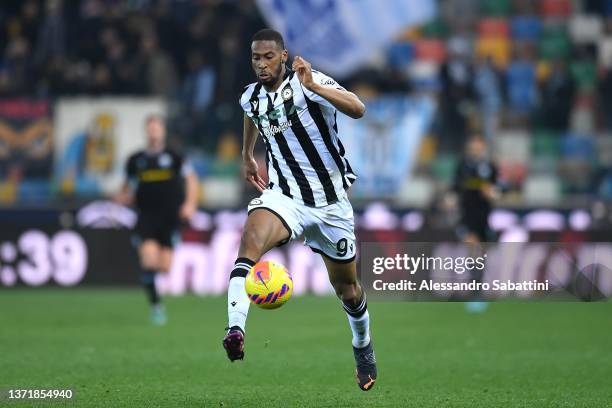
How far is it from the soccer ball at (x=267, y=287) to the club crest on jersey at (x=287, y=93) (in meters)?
1.28

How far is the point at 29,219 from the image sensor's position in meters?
18.1

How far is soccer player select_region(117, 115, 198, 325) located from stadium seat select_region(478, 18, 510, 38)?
982cm

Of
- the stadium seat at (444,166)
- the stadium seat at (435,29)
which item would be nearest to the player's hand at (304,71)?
the stadium seat at (444,166)

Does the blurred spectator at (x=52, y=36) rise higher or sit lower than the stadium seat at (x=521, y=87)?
higher

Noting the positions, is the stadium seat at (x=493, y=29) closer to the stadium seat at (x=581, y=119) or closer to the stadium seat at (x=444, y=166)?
the stadium seat at (x=581, y=119)

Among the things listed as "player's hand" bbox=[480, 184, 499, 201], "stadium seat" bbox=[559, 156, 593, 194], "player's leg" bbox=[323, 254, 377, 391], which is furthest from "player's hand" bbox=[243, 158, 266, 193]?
"stadium seat" bbox=[559, 156, 593, 194]

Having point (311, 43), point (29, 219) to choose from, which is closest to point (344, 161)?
point (311, 43)

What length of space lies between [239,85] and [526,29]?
641 centimetres

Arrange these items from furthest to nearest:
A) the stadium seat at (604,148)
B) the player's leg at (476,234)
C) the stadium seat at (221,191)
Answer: the stadium seat at (604,148) < the stadium seat at (221,191) < the player's leg at (476,234)

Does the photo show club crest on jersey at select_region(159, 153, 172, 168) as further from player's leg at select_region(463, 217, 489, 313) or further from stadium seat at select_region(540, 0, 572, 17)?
stadium seat at select_region(540, 0, 572, 17)

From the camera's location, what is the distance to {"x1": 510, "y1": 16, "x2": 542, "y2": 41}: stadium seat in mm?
22547

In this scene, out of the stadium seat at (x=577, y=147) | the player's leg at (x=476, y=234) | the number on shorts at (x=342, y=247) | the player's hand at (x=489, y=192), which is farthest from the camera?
the stadium seat at (x=577, y=147)

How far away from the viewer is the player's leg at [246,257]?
6672 mm

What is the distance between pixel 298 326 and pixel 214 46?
27.8ft
